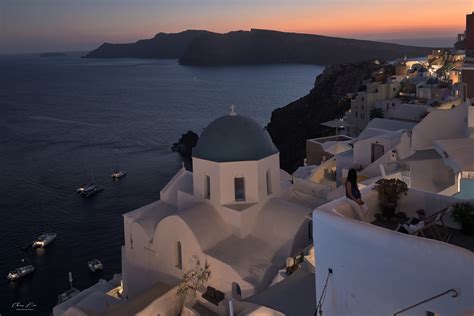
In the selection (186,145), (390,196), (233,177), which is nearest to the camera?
(390,196)

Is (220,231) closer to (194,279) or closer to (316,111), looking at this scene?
(194,279)

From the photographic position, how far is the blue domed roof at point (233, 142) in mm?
13617

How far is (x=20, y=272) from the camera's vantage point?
1023 inches

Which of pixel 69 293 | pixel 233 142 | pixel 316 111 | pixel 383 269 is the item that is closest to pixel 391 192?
pixel 383 269

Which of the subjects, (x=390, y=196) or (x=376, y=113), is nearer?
(x=390, y=196)

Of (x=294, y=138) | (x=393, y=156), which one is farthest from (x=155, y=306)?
(x=294, y=138)

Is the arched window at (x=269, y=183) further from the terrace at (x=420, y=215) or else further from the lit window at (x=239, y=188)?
the terrace at (x=420, y=215)

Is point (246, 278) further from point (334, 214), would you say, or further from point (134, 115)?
point (134, 115)

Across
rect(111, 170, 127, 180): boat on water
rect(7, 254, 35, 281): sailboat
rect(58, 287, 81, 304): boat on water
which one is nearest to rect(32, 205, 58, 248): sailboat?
rect(7, 254, 35, 281): sailboat

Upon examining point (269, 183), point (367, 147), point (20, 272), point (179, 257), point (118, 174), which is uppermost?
point (367, 147)

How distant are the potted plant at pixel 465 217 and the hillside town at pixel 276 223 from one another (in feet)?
0.03

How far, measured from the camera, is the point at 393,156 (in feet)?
56.7

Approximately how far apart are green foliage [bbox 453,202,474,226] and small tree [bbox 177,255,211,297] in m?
8.35

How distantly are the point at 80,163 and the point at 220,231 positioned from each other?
3830 cm
